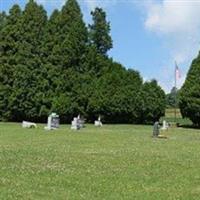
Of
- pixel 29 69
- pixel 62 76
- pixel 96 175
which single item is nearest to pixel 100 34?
pixel 62 76

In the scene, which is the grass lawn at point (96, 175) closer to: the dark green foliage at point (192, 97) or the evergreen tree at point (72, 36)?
the dark green foliage at point (192, 97)

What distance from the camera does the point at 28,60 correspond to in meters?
69.5

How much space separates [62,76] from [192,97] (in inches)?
564

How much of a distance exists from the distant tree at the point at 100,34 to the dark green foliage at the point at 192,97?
1234 cm

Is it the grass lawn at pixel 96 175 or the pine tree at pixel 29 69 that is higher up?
the pine tree at pixel 29 69

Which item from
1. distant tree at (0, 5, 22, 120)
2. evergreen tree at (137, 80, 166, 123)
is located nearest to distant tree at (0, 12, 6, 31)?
distant tree at (0, 5, 22, 120)

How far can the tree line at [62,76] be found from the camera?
6744 centimetres

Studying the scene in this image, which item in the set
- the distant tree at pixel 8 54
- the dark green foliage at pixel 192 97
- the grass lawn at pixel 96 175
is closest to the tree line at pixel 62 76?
the distant tree at pixel 8 54

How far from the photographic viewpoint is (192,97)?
65.9 m

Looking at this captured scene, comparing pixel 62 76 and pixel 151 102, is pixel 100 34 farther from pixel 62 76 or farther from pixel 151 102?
pixel 151 102

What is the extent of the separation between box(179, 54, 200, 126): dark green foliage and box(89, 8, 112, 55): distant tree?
12.3 meters

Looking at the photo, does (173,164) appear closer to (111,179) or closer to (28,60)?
(111,179)

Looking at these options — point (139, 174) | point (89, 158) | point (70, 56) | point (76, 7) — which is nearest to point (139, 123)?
point (70, 56)

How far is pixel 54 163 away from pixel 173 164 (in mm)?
3936
